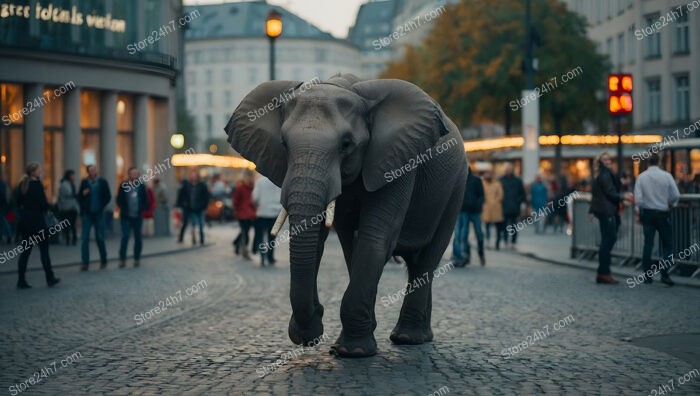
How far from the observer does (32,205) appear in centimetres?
1769

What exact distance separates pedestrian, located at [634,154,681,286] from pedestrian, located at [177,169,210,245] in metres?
14.6

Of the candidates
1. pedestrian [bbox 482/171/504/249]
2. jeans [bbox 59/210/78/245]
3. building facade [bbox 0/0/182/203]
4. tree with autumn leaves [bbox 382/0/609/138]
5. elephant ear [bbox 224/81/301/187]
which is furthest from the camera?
tree with autumn leaves [bbox 382/0/609/138]

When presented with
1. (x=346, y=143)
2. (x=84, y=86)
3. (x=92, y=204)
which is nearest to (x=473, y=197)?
(x=92, y=204)

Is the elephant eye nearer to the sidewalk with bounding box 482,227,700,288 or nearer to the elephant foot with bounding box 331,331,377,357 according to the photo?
the elephant foot with bounding box 331,331,377,357

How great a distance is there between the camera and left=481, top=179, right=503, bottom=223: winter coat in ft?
87.0

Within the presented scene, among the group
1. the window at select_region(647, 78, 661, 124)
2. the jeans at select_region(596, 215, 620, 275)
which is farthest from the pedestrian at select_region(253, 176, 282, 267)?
the window at select_region(647, 78, 661, 124)

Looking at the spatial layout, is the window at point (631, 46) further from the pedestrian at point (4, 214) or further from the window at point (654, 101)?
the pedestrian at point (4, 214)

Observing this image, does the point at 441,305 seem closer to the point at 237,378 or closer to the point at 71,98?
the point at 237,378

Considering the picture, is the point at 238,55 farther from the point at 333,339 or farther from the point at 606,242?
the point at 333,339

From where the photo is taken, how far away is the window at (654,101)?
63.7 meters

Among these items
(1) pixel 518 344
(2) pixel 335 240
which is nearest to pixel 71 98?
(2) pixel 335 240

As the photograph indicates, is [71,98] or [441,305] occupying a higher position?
[71,98]

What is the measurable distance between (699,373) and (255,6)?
141 meters

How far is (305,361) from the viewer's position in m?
9.39
